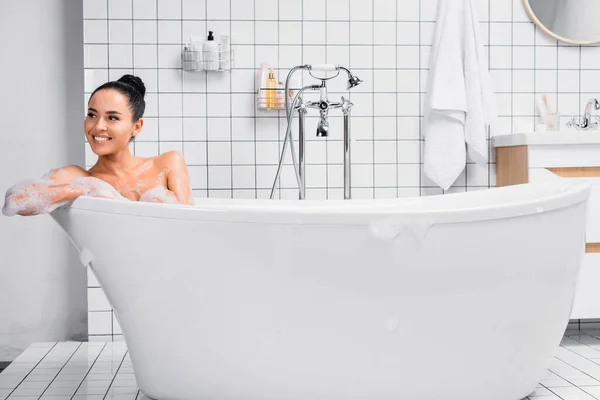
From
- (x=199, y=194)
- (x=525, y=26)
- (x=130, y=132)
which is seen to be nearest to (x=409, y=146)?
(x=525, y=26)

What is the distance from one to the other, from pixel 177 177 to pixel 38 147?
0.97 m

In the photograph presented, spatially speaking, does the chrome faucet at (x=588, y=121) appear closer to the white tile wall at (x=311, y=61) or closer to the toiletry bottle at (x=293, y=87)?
the white tile wall at (x=311, y=61)

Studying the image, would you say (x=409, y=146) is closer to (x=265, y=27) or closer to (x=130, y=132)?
(x=265, y=27)

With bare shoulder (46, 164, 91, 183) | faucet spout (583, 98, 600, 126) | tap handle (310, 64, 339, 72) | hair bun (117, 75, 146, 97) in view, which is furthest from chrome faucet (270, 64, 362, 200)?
faucet spout (583, 98, 600, 126)

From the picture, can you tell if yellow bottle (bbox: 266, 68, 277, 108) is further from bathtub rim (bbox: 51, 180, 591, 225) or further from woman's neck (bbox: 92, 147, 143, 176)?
bathtub rim (bbox: 51, 180, 591, 225)

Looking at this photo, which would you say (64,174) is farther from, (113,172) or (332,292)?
(332,292)

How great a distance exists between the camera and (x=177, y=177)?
8.00 ft

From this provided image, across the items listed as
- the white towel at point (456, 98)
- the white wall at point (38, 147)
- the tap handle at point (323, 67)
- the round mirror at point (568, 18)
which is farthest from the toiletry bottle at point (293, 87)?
the round mirror at point (568, 18)

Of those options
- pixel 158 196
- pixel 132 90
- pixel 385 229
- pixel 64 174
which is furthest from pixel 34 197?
pixel 385 229

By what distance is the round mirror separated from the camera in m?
3.25

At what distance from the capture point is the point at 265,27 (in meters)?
3.18

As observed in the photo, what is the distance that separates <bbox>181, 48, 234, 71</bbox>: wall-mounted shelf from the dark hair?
670mm

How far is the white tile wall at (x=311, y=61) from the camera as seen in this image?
10.3 feet

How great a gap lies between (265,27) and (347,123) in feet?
1.87
